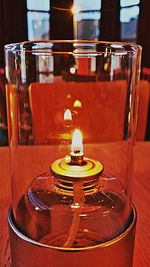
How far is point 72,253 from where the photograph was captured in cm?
26

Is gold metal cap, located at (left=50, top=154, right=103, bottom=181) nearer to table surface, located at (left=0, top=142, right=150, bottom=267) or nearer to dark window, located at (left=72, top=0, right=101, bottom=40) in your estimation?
table surface, located at (left=0, top=142, right=150, bottom=267)

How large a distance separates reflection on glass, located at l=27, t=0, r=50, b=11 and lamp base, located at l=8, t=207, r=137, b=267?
153 inches

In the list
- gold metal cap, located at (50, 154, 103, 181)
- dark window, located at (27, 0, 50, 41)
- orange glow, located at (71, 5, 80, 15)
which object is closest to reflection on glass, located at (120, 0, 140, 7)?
orange glow, located at (71, 5, 80, 15)

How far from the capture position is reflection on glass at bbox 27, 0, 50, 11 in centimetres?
383

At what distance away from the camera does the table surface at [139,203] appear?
1.20 feet

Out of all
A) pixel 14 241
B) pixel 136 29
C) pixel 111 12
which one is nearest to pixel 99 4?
pixel 111 12

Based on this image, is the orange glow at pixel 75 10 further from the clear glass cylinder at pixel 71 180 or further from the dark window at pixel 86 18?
the clear glass cylinder at pixel 71 180

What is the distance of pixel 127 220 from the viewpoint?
0.32 metres

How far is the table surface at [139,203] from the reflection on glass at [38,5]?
3.50 m

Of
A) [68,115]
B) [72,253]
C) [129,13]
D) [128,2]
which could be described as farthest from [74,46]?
[129,13]

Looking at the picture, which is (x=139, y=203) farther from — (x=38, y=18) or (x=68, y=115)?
(x=38, y=18)

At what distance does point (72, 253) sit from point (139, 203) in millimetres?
231

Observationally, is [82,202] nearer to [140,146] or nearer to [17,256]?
[17,256]

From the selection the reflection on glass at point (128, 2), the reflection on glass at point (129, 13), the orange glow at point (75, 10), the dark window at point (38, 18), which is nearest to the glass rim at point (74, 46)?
the reflection on glass at point (128, 2)
